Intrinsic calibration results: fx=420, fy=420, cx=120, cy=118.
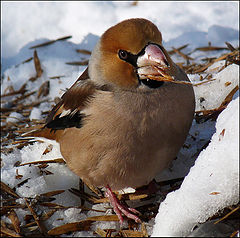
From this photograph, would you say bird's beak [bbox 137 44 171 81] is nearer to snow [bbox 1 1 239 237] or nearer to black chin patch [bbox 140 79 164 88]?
black chin patch [bbox 140 79 164 88]

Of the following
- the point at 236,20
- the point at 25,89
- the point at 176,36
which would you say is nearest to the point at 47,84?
the point at 25,89

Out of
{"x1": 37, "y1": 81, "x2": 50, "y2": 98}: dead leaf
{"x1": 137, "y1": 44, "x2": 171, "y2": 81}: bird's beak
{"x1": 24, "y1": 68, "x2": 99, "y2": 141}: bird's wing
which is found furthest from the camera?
{"x1": 37, "y1": 81, "x2": 50, "y2": 98}: dead leaf

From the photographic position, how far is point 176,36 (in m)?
5.14

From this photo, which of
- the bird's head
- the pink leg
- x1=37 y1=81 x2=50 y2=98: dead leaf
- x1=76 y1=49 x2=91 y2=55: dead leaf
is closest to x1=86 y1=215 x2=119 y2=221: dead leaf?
the pink leg

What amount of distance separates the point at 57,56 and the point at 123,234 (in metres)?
2.91

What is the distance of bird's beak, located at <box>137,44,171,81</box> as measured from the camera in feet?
7.45

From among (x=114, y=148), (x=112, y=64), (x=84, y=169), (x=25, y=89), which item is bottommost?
(x=25, y=89)

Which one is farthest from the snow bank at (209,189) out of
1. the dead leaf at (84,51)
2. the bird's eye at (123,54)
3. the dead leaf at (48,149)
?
the dead leaf at (84,51)

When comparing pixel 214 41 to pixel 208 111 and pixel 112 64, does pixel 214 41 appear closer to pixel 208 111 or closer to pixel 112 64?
pixel 208 111

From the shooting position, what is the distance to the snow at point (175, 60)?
192cm

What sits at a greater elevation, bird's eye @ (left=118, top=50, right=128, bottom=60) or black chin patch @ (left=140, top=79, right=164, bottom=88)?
bird's eye @ (left=118, top=50, right=128, bottom=60)

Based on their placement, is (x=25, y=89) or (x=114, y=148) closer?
(x=114, y=148)

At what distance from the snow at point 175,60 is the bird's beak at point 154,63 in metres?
0.39

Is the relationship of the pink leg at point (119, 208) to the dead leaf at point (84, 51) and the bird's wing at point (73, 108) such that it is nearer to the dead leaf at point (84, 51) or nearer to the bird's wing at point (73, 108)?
the bird's wing at point (73, 108)
